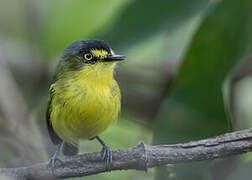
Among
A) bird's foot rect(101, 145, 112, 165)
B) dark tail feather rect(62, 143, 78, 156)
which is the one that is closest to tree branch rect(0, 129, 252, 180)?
bird's foot rect(101, 145, 112, 165)

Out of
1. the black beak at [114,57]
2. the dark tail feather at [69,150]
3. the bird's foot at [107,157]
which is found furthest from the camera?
the dark tail feather at [69,150]

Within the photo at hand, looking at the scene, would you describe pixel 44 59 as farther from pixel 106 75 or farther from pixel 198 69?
pixel 198 69

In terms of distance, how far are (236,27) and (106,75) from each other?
47.4 inches

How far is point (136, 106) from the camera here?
17.2 feet

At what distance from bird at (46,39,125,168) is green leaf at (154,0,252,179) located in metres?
0.51

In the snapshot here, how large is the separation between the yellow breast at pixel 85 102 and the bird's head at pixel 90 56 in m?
0.04

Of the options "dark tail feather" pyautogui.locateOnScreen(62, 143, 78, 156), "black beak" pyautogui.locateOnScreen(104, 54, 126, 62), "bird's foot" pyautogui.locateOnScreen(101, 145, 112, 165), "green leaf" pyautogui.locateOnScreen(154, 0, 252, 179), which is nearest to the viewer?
"bird's foot" pyautogui.locateOnScreen(101, 145, 112, 165)

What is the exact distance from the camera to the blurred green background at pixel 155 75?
3779 millimetres

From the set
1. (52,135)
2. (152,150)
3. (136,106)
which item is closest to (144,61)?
(136,106)

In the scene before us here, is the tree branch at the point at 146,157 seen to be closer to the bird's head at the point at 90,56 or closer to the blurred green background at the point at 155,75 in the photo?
the blurred green background at the point at 155,75

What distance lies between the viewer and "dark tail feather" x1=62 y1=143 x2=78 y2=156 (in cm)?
507

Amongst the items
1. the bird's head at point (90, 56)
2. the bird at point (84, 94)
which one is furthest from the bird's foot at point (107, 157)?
the bird's head at point (90, 56)

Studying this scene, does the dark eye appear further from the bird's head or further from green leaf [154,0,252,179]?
green leaf [154,0,252,179]

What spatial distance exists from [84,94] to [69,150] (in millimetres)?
1317
